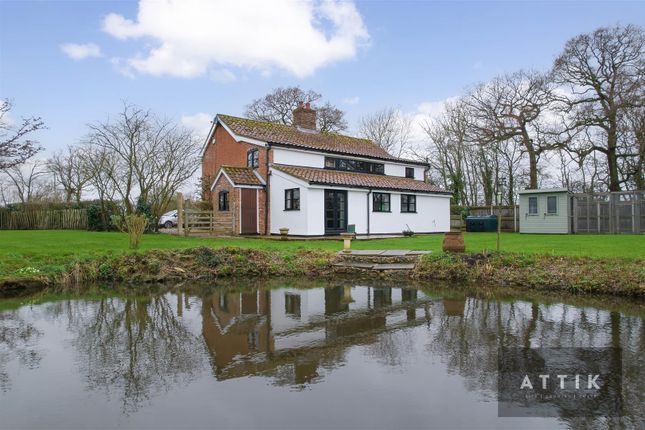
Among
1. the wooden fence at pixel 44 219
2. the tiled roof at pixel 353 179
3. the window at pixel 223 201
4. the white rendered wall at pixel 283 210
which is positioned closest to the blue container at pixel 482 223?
the tiled roof at pixel 353 179

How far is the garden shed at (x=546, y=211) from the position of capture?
2261cm

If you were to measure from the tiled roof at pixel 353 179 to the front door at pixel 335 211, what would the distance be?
0.62m

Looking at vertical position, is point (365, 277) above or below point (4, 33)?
below

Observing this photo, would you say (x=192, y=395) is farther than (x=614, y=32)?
No

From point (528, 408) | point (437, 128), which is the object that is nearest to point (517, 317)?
point (528, 408)

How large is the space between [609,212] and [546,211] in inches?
115

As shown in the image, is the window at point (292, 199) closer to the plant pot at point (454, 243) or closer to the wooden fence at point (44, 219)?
the plant pot at point (454, 243)

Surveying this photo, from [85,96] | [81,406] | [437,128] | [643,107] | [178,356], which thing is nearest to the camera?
[81,406]

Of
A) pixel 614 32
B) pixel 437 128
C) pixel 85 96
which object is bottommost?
pixel 85 96

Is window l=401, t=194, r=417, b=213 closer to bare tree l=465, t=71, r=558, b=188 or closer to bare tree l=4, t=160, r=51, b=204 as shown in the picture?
bare tree l=465, t=71, r=558, b=188

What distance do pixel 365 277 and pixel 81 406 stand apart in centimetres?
896

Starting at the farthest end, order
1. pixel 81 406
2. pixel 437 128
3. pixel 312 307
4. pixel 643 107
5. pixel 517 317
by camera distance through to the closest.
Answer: pixel 437 128 → pixel 643 107 → pixel 312 307 → pixel 517 317 → pixel 81 406

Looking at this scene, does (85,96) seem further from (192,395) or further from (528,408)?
(528,408)

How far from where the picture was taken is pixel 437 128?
36.6 meters
